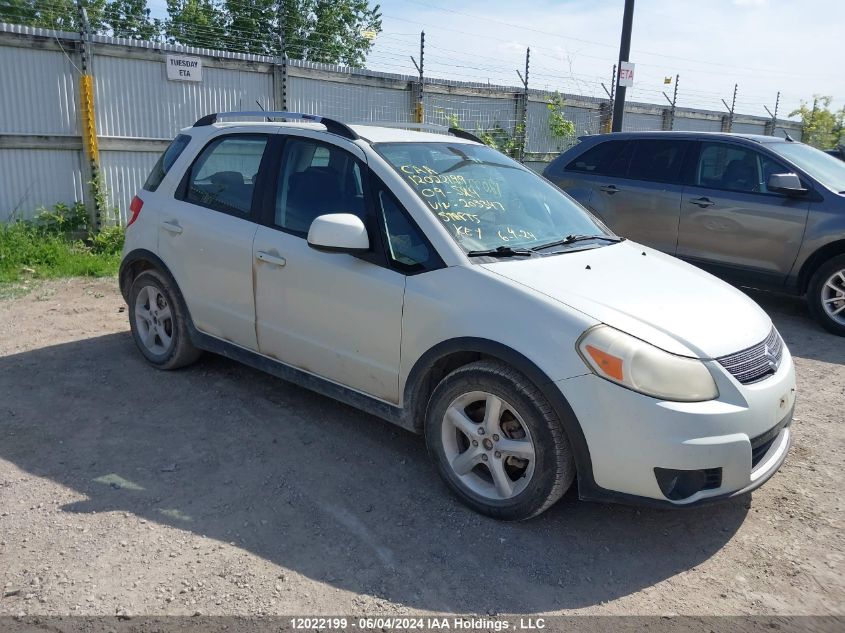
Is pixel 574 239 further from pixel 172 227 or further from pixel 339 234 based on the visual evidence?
pixel 172 227

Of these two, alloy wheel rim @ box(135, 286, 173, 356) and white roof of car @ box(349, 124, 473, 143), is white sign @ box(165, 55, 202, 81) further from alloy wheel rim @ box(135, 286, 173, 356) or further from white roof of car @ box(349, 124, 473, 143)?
white roof of car @ box(349, 124, 473, 143)

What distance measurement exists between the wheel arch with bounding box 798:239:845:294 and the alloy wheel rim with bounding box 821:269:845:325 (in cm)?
18

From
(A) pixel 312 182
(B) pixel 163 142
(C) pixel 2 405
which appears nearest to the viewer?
(A) pixel 312 182

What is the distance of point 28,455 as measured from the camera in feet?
13.2

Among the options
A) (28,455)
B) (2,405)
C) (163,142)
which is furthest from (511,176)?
(163,142)

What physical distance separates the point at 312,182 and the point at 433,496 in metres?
1.95

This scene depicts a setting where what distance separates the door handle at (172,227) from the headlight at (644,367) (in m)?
3.01

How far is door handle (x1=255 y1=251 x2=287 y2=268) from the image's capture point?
4238mm

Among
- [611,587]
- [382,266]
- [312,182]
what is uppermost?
[312,182]

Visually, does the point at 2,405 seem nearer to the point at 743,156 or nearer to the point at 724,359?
the point at 724,359

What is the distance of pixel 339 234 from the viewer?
3.69m

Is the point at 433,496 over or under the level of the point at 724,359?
under

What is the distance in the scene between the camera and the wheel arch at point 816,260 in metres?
6.80

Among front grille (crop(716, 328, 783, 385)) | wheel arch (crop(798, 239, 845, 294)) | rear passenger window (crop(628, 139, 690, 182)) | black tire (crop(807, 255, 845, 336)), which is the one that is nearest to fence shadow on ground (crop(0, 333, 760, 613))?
front grille (crop(716, 328, 783, 385))
